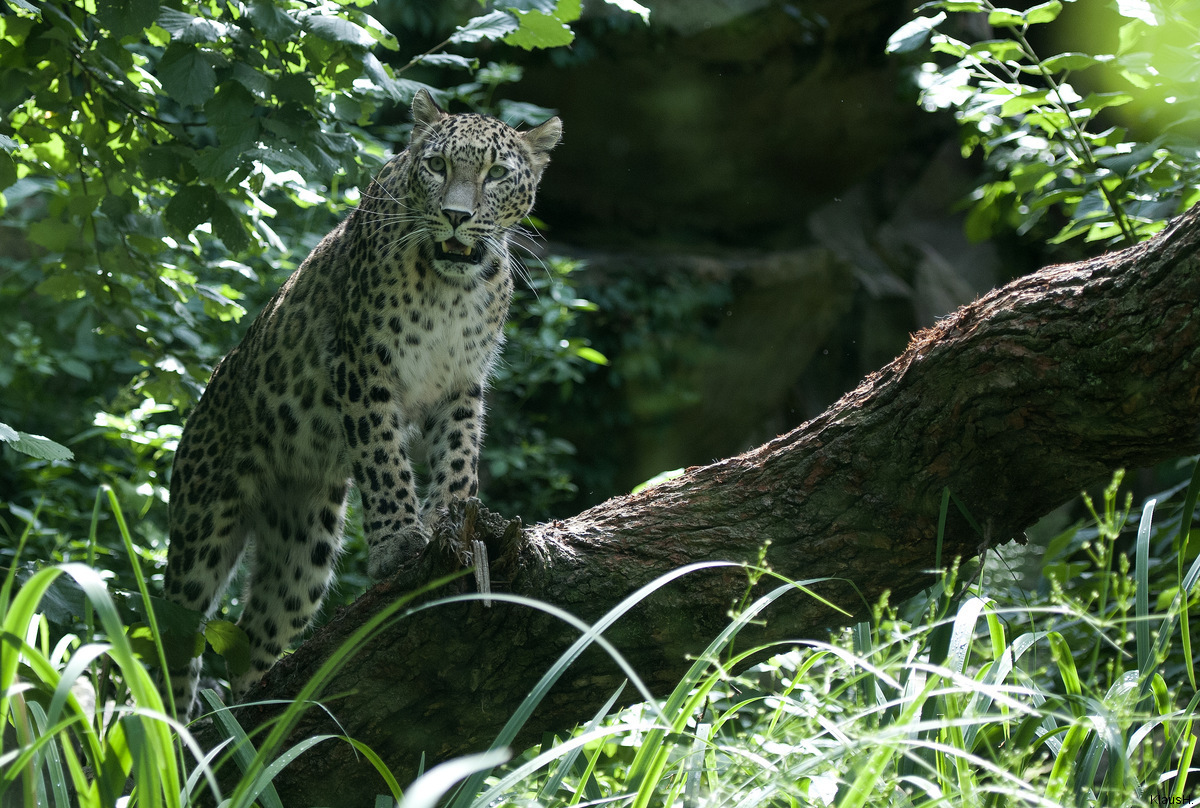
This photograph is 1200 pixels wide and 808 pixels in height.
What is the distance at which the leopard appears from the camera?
4223 millimetres

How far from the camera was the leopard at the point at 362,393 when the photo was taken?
4223 mm

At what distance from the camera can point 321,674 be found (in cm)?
175

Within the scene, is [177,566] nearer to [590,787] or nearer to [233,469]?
[233,469]

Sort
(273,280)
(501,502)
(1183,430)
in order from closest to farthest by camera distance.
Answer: (1183,430) < (273,280) < (501,502)

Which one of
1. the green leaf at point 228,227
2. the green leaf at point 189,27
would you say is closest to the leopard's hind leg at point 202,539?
the green leaf at point 228,227

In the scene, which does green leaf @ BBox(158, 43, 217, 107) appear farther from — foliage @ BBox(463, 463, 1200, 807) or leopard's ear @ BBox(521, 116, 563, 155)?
foliage @ BBox(463, 463, 1200, 807)

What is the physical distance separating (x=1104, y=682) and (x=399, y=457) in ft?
9.70

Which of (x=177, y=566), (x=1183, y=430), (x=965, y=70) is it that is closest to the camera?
(x=1183, y=430)

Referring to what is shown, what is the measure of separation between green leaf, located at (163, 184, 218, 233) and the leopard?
0.84 meters

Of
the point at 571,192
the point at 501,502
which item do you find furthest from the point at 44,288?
the point at 571,192

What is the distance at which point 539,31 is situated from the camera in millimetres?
3676

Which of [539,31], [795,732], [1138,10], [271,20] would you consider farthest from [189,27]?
[1138,10]

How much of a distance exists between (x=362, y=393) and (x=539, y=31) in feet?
5.30

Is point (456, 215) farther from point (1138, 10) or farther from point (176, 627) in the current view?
point (1138, 10)
